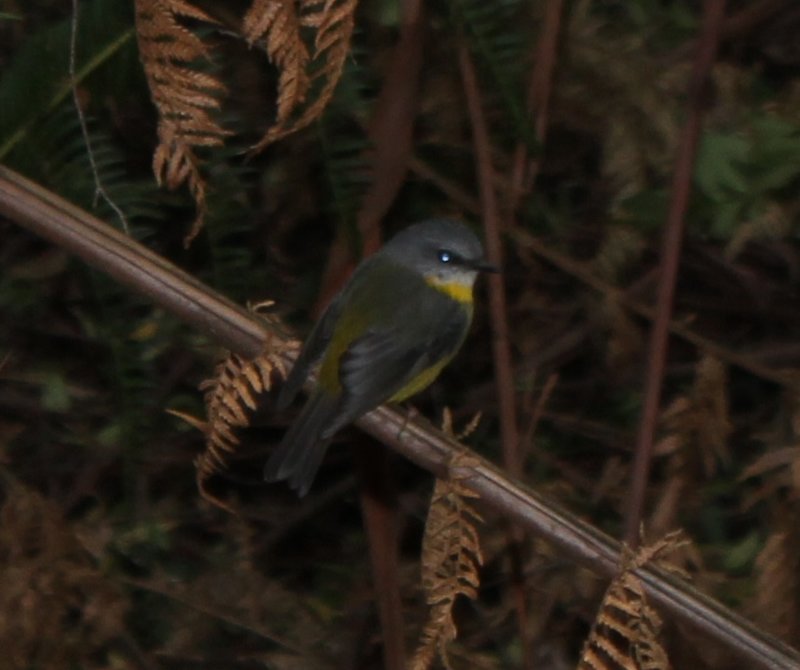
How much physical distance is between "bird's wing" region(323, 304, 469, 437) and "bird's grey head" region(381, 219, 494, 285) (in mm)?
142

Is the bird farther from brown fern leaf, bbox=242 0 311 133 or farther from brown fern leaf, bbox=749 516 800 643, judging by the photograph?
brown fern leaf, bbox=749 516 800 643

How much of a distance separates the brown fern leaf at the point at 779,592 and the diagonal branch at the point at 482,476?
100 centimetres

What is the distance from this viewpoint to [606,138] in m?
4.48

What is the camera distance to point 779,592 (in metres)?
3.56

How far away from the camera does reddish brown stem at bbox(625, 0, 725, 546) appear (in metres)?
2.90

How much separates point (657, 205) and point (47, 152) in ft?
5.29

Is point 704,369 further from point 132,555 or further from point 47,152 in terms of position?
point 132,555

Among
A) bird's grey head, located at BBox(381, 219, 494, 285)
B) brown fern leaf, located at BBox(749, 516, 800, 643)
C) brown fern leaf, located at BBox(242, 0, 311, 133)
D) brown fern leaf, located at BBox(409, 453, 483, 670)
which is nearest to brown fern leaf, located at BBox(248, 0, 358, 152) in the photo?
brown fern leaf, located at BBox(242, 0, 311, 133)

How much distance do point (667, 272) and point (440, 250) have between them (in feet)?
4.97

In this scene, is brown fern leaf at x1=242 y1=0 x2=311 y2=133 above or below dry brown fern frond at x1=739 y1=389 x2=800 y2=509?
above

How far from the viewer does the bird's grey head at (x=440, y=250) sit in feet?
14.0

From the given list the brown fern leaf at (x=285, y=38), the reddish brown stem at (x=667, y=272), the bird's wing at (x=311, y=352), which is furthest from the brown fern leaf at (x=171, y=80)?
the reddish brown stem at (x=667, y=272)

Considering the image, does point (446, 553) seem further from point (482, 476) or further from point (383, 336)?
point (383, 336)

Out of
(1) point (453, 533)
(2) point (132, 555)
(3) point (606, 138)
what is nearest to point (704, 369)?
(3) point (606, 138)
